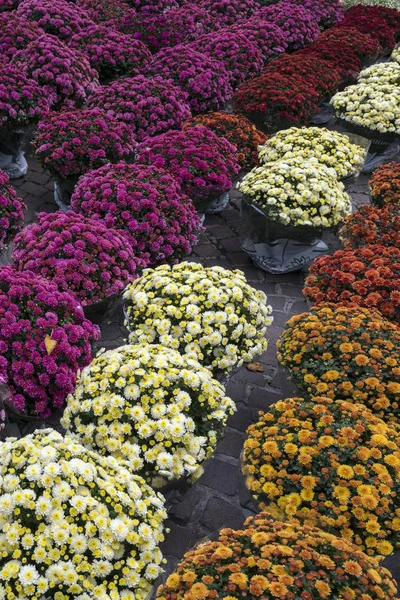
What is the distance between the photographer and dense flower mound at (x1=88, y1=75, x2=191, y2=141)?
21.7 feet

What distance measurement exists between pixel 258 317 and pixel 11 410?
1.67 m

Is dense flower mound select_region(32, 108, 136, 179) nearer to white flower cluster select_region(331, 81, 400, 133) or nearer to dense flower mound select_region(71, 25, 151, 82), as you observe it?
dense flower mound select_region(71, 25, 151, 82)

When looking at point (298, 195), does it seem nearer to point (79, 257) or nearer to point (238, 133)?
point (238, 133)

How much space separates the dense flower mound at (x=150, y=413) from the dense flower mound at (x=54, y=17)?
7050 mm

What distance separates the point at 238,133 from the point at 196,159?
1.15 meters

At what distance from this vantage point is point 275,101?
7273 mm

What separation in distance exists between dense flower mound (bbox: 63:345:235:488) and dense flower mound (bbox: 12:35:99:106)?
479 cm

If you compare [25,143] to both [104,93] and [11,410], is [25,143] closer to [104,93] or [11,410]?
[104,93]

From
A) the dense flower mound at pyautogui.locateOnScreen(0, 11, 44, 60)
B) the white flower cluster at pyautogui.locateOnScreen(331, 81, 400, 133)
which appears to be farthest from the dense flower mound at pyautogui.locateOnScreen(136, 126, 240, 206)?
the dense flower mound at pyautogui.locateOnScreen(0, 11, 44, 60)

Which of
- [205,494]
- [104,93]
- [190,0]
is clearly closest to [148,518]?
[205,494]

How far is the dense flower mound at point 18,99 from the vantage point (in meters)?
6.18

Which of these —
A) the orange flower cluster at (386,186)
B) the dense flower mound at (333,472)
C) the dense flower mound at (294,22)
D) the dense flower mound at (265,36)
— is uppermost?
the dense flower mound at (294,22)

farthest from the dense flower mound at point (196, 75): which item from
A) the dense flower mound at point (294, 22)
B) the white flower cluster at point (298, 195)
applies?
the dense flower mound at point (294, 22)

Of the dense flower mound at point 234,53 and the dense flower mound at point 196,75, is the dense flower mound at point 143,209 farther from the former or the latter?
the dense flower mound at point 234,53
